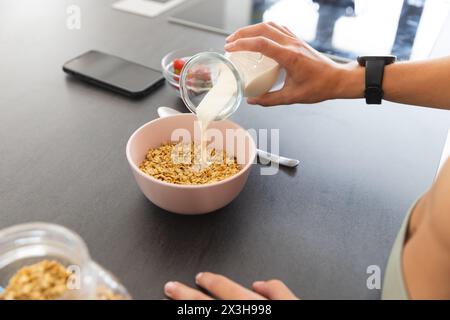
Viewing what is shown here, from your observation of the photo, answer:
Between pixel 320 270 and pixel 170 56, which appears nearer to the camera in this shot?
pixel 320 270

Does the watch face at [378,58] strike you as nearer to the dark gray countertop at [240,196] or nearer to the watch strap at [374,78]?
the watch strap at [374,78]

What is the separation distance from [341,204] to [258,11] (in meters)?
0.93

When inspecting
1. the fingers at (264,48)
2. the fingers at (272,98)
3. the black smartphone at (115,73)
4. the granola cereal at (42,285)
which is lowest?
the granola cereal at (42,285)

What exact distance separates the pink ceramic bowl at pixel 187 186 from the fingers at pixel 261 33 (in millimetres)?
196

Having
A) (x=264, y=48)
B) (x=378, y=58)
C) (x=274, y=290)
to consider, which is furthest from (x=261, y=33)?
(x=274, y=290)

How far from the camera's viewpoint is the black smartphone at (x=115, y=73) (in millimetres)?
979

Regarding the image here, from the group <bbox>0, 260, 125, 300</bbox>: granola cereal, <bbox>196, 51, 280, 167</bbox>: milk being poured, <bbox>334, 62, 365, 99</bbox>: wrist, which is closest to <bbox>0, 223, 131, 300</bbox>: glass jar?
<bbox>0, 260, 125, 300</bbox>: granola cereal

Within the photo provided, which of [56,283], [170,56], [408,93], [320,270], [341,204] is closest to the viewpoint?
[56,283]

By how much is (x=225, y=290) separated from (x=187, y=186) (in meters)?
0.15

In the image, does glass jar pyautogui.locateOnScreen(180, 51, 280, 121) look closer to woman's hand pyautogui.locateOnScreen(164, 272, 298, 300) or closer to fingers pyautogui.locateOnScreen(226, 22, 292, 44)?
fingers pyautogui.locateOnScreen(226, 22, 292, 44)

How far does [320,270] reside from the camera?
616 millimetres

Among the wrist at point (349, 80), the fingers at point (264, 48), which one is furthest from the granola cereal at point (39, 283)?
the wrist at point (349, 80)
